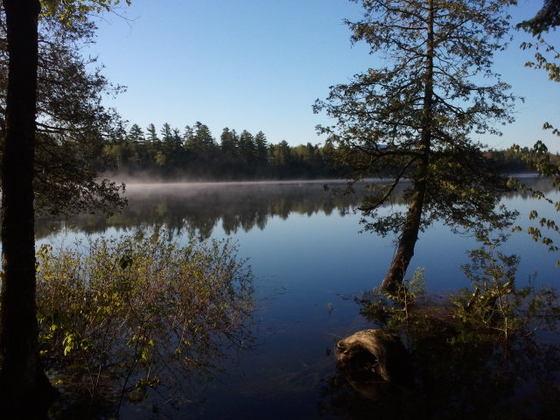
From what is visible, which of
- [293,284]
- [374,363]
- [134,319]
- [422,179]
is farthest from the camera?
[293,284]

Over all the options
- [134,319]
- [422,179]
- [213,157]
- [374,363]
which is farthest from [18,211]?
[213,157]

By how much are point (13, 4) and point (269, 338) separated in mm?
10085

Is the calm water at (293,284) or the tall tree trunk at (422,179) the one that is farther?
the tall tree trunk at (422,179)

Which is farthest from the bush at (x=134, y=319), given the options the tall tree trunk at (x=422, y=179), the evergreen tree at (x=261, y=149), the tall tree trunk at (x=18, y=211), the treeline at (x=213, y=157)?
the evergreen tree at (x=261, y=149)

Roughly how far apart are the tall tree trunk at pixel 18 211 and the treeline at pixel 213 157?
104 m

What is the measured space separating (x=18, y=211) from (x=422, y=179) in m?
12.0

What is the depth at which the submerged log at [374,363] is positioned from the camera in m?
9.41

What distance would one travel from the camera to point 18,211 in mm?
6664

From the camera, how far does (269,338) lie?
42.2 feet

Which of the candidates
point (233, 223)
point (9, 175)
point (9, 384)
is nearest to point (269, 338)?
point (9, 384)

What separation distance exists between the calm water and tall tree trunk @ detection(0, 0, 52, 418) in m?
2.36

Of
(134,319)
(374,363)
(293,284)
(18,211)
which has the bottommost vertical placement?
(293,284)

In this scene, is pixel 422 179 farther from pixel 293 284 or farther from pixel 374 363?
pixel 293 284

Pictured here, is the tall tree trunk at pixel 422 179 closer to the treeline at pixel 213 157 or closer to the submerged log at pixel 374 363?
the submerged log at pixel 374 363
